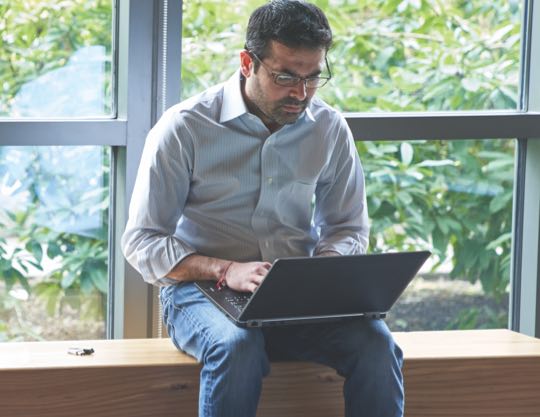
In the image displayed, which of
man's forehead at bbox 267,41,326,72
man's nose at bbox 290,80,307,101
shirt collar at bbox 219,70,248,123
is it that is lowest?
shirt collar at bbox 219,70,248,123

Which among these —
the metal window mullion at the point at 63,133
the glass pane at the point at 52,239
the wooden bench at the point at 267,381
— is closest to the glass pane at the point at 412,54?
the metal window mullion at the point at 63,133

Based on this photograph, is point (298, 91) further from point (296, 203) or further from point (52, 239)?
point (52, 239)

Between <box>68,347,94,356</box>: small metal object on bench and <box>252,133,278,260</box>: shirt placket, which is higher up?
Result: <box>252,133,278,260</box>: shirt placket

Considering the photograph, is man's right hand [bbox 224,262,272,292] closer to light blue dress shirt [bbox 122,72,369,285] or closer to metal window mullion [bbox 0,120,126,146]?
light blue dress shirt [bbox 122,72,369,285]

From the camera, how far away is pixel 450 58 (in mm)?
3295

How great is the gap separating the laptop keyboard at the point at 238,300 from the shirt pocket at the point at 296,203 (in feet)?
1.01

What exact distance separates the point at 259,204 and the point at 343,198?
0.25 metres

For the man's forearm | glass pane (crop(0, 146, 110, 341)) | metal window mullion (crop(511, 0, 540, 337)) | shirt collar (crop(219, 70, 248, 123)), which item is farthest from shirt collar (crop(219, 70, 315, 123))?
metal window mullion (crop(511, 0, 540, 337))

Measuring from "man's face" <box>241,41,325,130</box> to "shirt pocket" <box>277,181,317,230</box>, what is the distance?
188 millimetres

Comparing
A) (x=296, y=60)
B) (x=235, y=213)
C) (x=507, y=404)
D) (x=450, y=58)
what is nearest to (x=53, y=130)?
(x=235, y=213)

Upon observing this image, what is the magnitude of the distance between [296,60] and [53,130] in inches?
33.3

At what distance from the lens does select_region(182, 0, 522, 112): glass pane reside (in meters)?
3.14

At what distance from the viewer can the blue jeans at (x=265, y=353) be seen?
229 centimetres

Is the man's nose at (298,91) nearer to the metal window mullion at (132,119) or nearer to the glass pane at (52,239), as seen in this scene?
the metal window mullion at (132,119)
